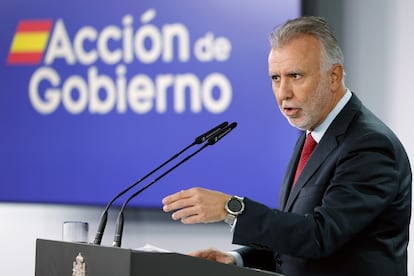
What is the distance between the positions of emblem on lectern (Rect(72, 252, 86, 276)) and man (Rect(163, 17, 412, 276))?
12.9 inches

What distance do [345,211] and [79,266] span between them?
29.4 inches

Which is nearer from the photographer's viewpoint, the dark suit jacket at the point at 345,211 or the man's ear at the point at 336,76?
the dark suit jacket at the point at 345,211

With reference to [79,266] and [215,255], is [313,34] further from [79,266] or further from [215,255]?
[79,266]

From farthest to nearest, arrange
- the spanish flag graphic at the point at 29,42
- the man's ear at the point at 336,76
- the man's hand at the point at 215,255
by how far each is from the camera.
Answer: the spanish flag graphic at the point at 29,42, the man's ear at the point at 336,76, the man's hand at the point at 215,255

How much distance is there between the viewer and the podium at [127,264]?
2090 mm

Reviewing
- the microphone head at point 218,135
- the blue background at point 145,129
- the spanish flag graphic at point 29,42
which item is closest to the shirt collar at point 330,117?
the microphone head at point 218,135

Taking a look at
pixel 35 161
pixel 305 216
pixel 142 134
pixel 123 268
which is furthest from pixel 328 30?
pixel 35 161

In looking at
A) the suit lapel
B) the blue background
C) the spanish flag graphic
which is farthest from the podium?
the spanish flag graphic

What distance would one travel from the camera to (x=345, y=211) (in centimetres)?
251

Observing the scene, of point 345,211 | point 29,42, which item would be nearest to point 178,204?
point 345,211

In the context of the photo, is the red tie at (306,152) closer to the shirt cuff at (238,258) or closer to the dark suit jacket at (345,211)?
the dark suit jacket at (345,211)

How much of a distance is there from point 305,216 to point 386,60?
5.48ft

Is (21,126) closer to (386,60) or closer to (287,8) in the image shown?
(287,8)

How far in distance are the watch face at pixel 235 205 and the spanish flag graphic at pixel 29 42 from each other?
8.24ft
